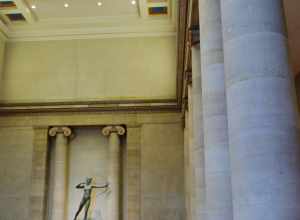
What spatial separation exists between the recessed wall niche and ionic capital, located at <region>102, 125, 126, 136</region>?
0.96 metres

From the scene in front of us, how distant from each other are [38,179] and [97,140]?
3.76 metres

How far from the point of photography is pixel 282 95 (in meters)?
3.93

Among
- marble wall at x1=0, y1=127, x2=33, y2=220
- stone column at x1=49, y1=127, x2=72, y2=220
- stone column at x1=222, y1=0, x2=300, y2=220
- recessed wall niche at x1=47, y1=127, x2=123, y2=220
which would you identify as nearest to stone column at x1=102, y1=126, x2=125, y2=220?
recessed wall niche at x1=47, y1=127, x2=123, y2=220

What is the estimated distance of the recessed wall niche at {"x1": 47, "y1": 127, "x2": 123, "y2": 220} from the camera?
68.3ft

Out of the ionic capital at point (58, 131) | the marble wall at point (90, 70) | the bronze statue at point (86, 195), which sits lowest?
the bronze statue at point (86, 195)

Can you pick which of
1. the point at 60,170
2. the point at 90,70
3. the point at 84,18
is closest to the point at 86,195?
the point at 60,170

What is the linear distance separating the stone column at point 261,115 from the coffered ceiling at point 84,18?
16.5 metres

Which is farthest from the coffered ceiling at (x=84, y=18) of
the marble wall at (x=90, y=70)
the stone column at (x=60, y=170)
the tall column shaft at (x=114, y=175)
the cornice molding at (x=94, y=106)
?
the tall column shaft at (x=114, y=175)

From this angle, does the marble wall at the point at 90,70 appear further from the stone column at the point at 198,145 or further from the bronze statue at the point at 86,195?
the stone column at the point at 198,145

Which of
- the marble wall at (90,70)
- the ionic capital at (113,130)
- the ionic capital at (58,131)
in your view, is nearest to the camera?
the ionic capital at (113,130)

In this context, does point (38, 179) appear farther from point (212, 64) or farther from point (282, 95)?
point (282, 95)

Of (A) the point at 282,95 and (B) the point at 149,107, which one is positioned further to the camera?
(B) the point at 149,107

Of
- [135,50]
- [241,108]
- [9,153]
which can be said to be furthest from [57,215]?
[241,108]

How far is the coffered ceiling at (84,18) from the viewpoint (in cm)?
2061
